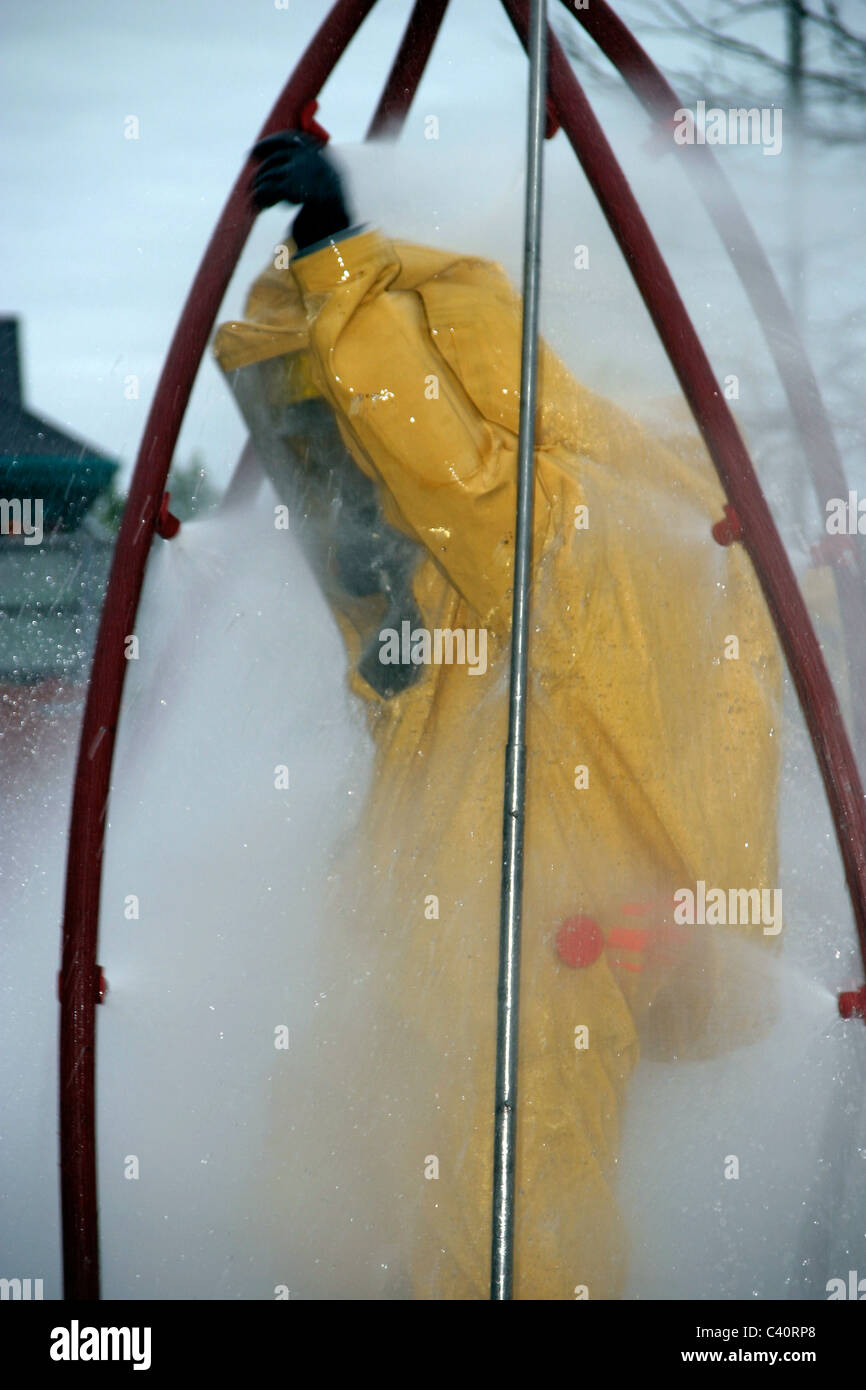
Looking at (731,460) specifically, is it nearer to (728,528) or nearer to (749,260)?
(728,528)

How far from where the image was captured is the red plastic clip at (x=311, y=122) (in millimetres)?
1452

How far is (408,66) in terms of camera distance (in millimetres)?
1514

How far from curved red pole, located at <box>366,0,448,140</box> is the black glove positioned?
147 millimetres

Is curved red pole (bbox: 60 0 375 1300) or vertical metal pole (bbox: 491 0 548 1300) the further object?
curved red pole (bbox: 60 0 375 1300)

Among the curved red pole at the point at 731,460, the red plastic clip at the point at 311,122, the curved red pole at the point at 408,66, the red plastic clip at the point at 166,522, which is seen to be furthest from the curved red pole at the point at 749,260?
the red plastic clip at the point at 166,522

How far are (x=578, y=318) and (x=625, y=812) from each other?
594 mm

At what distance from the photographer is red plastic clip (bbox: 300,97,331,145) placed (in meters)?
1.45

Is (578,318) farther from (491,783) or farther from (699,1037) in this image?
(699,1037)

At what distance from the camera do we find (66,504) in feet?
4.69

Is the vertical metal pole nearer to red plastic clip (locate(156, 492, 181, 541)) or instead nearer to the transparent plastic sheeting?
the transparent plastic sheeting

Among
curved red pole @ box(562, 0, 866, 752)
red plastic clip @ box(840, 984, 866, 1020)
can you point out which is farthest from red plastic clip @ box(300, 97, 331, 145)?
red plastic clip @ box(840, 984, 866, 1020)
